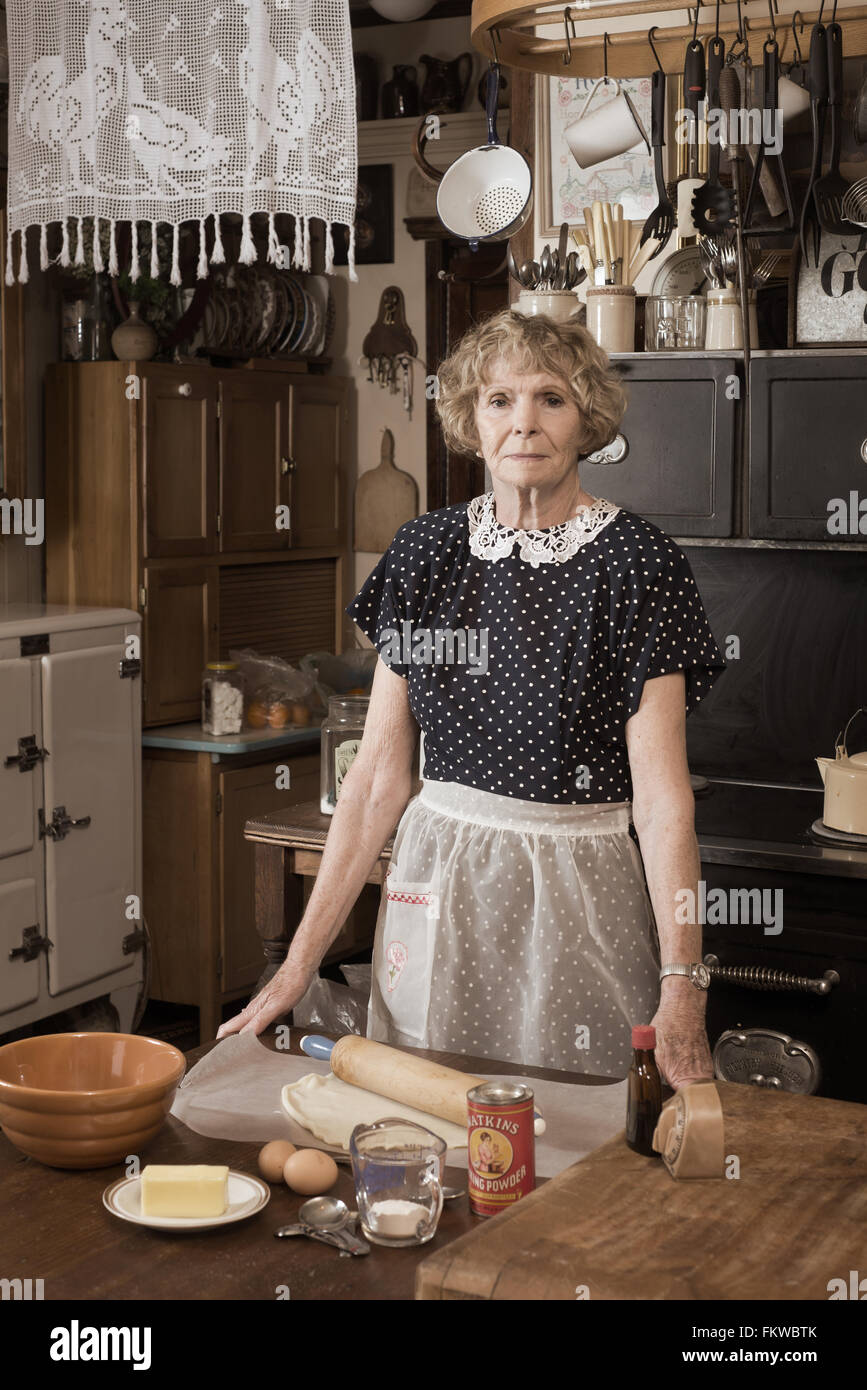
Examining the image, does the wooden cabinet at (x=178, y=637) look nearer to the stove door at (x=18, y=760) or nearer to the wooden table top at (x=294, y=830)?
the stove door at (x=18, y=760)

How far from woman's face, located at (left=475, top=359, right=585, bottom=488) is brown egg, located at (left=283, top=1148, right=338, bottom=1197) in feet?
3.21

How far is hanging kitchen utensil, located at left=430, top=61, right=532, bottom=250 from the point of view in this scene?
2.91 metres

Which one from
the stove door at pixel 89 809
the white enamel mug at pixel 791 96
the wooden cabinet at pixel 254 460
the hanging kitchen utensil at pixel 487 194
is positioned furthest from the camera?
the wooden cabinet at pixel 254 460

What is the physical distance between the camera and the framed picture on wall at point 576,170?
3266 mm

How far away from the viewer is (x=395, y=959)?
2201mm

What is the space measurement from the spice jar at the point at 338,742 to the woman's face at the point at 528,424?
96 centimetres

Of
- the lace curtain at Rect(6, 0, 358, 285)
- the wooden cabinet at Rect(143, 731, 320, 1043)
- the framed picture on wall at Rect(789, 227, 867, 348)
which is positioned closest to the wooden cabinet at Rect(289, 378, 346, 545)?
the wooden cabinet at Rect(143, 731, 320, 1043)

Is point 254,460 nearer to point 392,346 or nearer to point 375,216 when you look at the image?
point 392,346

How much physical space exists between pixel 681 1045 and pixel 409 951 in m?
0.55

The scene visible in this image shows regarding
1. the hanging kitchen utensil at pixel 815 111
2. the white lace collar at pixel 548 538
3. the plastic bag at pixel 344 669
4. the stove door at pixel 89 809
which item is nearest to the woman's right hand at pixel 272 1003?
the white lace collar at pixel 548 538

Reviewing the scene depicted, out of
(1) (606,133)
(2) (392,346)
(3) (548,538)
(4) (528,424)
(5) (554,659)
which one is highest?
(1) (606,133)

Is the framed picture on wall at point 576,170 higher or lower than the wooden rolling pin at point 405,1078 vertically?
higher

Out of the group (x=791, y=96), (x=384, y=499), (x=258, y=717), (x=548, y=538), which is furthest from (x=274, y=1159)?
(x=384, y=499)

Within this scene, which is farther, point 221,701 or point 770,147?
point 221,701
